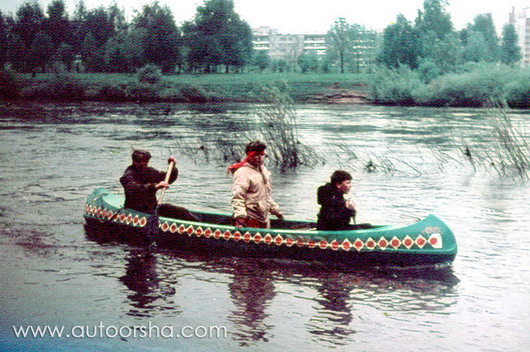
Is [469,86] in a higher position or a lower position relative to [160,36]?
lower

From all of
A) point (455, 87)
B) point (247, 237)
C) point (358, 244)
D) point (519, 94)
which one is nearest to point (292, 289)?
point (358, 244)

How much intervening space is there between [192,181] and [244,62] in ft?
197

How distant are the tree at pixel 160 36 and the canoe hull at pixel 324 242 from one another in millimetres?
61852

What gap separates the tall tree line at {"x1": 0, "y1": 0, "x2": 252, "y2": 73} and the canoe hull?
160 ft

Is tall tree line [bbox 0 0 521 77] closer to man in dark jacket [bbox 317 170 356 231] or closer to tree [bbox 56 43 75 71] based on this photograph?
tree [bbox 56 43 75 71]

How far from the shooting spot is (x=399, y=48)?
7906 cm

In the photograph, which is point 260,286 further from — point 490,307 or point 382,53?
point 382,53

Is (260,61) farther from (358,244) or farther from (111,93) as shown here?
(358,244)

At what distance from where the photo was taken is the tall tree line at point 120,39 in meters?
62.9

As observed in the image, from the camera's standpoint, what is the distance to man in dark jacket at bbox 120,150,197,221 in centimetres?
1159

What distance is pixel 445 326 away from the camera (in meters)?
8.17

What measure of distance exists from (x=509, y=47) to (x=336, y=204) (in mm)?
95418

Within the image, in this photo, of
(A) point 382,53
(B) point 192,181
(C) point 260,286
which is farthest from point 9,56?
(C) point 260,286

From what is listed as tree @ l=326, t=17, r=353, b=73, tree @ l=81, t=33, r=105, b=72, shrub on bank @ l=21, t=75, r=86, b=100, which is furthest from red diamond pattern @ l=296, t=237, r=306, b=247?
tree @ l=326, t=17, r=353, b=73
